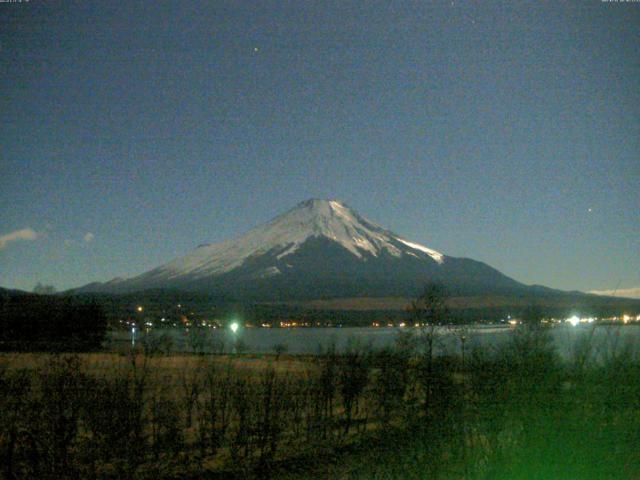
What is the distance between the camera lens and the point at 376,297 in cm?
9812

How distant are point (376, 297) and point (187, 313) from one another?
1298 inches

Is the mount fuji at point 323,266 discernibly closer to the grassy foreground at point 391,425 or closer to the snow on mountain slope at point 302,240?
the snow on mountain slope at point 302,240

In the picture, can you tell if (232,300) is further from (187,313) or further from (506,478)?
(506,478)

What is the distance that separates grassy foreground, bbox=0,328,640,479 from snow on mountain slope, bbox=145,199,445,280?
327ft

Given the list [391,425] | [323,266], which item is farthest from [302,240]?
[391,425]

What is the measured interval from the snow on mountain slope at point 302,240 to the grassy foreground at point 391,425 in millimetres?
99551

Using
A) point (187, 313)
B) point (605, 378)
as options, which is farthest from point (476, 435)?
point (187, 313)

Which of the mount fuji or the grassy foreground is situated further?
the mount fuji

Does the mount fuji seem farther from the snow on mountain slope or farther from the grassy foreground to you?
the grassy foreground

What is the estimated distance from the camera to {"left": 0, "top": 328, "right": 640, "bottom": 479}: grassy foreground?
3678mm

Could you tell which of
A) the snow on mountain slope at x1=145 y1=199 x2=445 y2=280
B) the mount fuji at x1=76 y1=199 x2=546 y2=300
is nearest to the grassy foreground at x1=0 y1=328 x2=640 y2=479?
the mount fuji at x1=76 y1=199 x2=546 y2=300

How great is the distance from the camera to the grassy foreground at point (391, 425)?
145 inches

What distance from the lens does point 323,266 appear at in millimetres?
118000

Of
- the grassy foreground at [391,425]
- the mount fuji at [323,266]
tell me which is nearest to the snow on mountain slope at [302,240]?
the mount fuji at [323,266]
